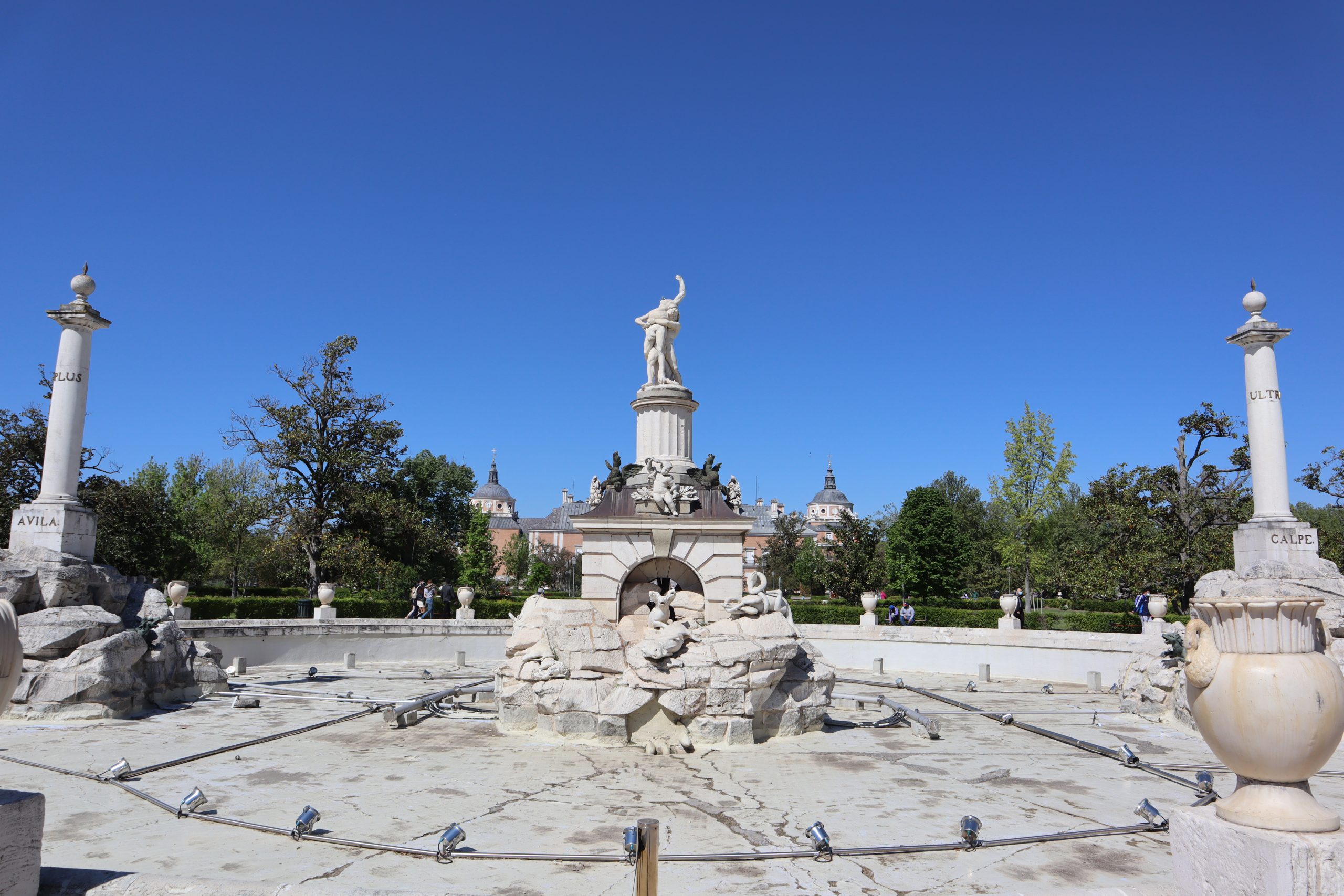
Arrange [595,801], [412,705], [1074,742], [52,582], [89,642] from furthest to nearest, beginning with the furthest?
[52,582] → [89,642] → [412,705] → [1074,742] → [595,801]

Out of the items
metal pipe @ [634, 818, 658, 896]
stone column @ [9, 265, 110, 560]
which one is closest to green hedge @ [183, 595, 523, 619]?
stone column @ [9, 265, 110, 560]

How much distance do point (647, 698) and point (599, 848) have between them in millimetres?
4197

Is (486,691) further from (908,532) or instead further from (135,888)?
(908,532)

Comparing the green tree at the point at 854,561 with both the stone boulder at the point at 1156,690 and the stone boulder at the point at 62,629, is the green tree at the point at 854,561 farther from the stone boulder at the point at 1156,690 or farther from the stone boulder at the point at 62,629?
the stone boulder at the point at 62,629

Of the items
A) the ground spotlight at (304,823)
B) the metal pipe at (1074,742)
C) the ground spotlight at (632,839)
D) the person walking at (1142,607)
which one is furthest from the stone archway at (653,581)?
the person walking at (1142,607)

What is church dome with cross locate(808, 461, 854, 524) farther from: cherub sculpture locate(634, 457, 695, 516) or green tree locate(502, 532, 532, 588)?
cherub sculpture locate(634, 457, 695, 516)

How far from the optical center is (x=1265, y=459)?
669 inches

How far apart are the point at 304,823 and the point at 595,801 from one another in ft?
8.79

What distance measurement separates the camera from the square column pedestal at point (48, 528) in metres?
14.7

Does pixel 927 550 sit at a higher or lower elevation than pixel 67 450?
lower

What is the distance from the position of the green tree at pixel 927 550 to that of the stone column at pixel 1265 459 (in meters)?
25.6

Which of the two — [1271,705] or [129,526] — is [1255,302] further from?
[129,526]

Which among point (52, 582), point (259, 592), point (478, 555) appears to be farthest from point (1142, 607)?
point (478, 555)

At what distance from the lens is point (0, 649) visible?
4.10 metres
